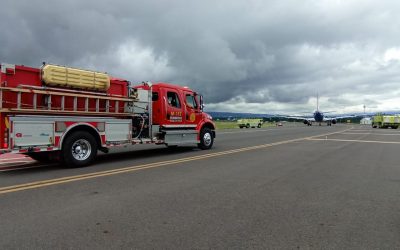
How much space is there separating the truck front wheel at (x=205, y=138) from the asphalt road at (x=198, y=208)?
19.3 feet

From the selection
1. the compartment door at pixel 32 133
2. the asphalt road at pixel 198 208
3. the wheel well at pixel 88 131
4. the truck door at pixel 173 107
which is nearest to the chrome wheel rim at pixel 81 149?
the wheel well at pixel 88 131

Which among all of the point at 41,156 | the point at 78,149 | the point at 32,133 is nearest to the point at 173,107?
the point at 78,149

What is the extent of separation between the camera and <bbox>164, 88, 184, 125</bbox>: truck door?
13490mm

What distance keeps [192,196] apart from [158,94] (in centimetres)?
763

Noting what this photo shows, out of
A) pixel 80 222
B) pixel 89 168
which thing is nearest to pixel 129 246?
pixel 80 222

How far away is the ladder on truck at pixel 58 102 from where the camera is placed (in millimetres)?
8633

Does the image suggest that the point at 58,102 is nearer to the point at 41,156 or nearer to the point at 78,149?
the point at 78,149

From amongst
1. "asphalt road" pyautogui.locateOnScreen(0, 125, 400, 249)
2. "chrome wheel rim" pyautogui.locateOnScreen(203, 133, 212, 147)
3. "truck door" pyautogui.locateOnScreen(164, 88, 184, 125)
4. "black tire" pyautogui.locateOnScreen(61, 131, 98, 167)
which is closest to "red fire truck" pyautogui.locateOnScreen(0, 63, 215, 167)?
"black tire" pyautogui.locateOnScreen(61, 131, 98, 167)

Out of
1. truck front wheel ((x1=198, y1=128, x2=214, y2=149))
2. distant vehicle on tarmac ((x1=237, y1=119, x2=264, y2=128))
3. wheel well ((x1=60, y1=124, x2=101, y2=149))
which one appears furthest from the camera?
distant vehicle on tarmac ((x1=237, y1=119, x2=264, y2=128))

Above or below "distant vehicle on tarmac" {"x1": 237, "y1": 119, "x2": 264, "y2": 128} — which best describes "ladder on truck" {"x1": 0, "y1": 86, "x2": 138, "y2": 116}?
above

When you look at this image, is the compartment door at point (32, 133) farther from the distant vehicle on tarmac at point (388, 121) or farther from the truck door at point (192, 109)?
the distant vehicle on tarmac at point (388, 121)

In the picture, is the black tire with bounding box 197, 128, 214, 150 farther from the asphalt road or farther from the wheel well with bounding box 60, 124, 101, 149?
the asphalt road

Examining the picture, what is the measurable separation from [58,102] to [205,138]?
730cm

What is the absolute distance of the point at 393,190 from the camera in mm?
7066
